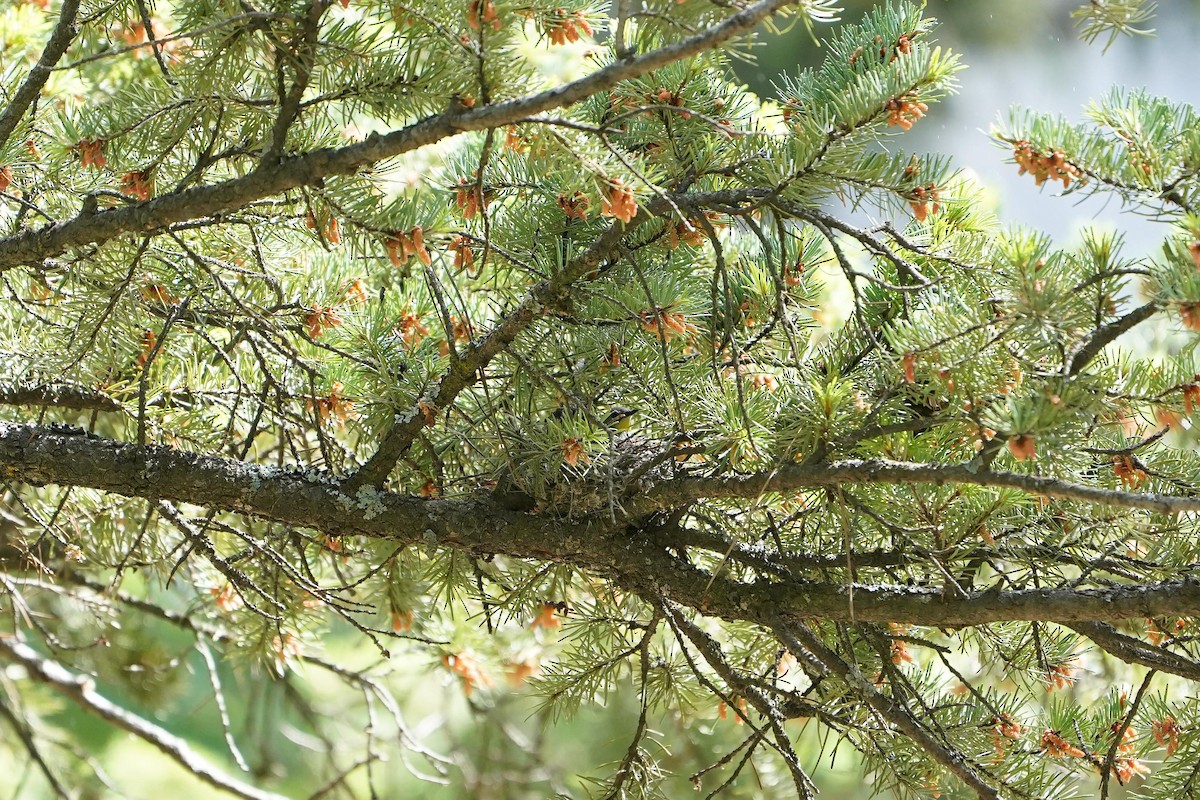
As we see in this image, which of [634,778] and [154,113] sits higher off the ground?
[154,113]

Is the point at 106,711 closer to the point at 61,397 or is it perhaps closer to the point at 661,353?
the point at 61,397

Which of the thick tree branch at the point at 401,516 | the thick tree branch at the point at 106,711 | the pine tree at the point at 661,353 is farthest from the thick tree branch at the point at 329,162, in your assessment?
the thick tree branch at the point at 106,711

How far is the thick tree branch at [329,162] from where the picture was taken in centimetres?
52

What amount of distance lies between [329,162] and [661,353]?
12.1 inches

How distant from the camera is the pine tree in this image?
0.64 m

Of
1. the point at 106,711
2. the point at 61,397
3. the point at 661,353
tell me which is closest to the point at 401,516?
the point at 661,353

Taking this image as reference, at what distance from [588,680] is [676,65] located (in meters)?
0.57

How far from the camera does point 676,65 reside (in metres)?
0.80

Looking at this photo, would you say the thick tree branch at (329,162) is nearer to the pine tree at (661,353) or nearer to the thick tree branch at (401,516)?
the pine tree at (661,353)

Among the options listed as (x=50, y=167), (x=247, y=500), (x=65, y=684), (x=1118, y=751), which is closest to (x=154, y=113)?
(x=50, y=167)

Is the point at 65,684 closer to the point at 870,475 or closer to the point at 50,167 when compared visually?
the point at 50,167

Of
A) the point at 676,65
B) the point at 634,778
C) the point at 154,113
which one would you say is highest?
the point at 676,65

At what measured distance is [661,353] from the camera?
2.71ft

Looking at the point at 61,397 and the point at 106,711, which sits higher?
the point at 61,397
